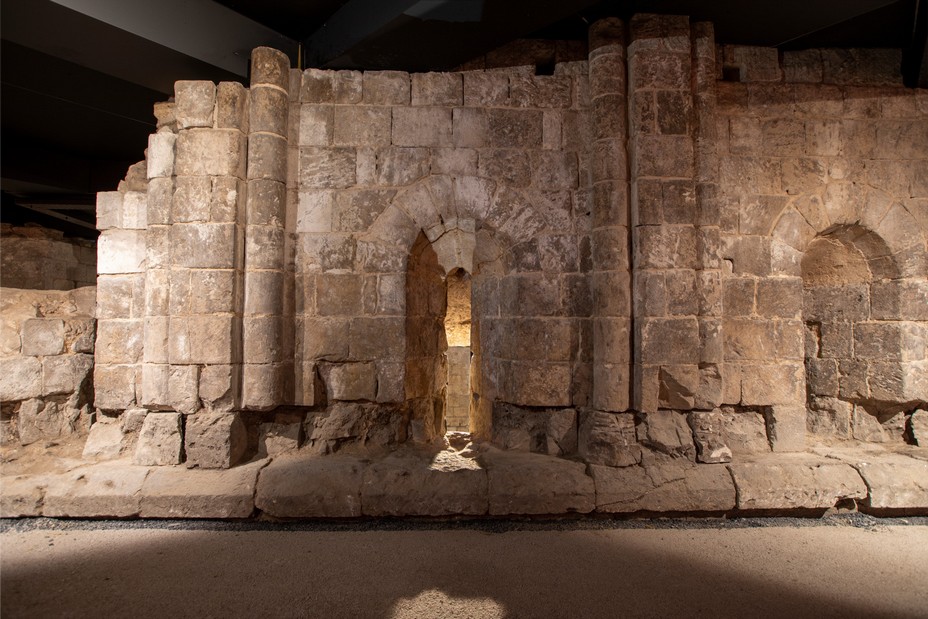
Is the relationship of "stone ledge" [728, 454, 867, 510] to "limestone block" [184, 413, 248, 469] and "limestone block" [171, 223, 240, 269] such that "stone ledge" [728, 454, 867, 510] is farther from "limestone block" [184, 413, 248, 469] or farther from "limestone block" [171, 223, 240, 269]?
"limestone block" [171, 223, 240, 269]

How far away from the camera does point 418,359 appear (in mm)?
4242

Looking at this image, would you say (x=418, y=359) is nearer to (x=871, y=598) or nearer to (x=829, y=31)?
(x=871, y=598)

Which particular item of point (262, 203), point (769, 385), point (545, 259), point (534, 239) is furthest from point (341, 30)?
point (769, 385)

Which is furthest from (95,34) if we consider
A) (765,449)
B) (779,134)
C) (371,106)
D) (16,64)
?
(765,449)

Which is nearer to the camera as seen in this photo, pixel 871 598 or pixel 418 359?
pixel 871 598

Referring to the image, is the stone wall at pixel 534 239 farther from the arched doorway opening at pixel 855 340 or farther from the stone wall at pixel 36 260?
the stone wall at pixel 36 260

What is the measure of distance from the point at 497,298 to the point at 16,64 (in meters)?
5.67

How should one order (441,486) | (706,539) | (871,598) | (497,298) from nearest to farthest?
(871,598) → (706,539) → (441,486) → (497,298)

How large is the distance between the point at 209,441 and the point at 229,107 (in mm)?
2757

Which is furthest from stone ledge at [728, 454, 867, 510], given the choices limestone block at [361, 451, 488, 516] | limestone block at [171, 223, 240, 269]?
limestone block at [171, 223, 240, 269]

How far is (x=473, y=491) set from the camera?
11.3 feet

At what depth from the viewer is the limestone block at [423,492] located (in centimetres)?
341

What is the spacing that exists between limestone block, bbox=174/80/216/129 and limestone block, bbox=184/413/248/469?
7.95ft

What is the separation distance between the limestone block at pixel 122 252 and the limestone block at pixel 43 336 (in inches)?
24.9
